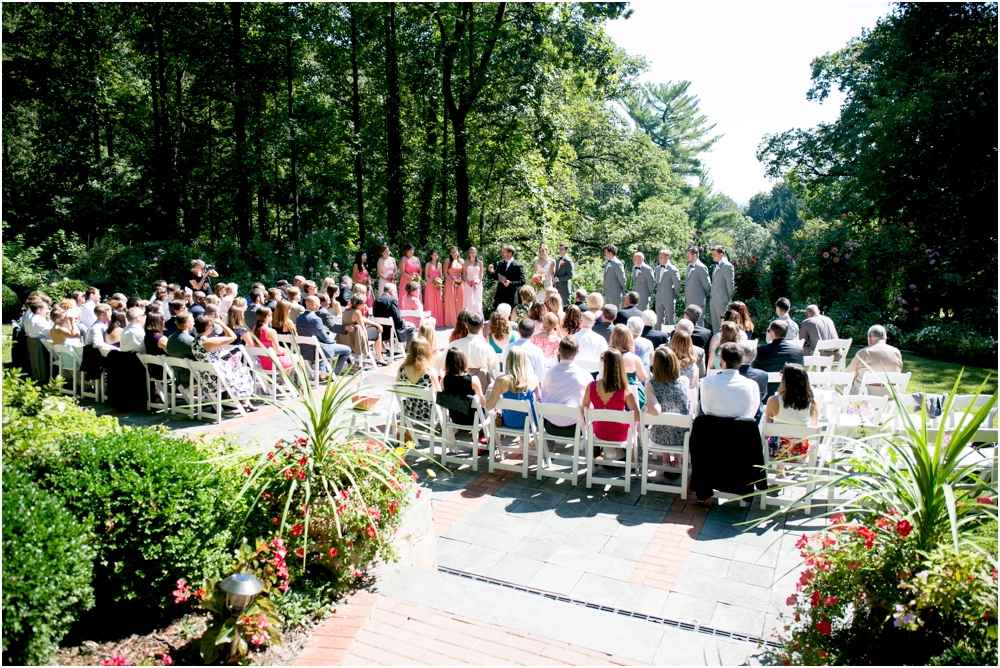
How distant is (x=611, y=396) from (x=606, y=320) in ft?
8.08

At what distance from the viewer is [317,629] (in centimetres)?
383

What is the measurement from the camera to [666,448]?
634cm

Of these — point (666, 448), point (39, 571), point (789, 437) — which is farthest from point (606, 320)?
point (39, 571)

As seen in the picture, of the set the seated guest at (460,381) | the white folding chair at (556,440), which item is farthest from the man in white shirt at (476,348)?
the white folding chair at (556,440)

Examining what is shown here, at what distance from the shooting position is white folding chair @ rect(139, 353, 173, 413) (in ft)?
28.8

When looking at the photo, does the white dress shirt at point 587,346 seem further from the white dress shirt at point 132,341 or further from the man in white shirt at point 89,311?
the man in white shirt at point 89,311

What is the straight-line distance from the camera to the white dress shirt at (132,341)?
29.6 feet

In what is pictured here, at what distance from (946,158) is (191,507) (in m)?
16.3

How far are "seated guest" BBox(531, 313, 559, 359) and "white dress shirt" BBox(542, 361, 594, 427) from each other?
2.06m

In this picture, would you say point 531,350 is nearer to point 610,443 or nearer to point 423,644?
point 610,443

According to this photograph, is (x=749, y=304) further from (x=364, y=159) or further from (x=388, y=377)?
(x=364, y=159)

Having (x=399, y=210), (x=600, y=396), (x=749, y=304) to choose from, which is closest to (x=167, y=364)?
(x=600, y=396)

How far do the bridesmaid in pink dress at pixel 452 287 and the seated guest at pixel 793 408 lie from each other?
9722 mm

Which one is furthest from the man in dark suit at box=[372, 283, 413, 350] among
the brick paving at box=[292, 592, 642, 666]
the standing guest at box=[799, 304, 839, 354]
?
the brick paving at box=[292, 592, 642, 666]
